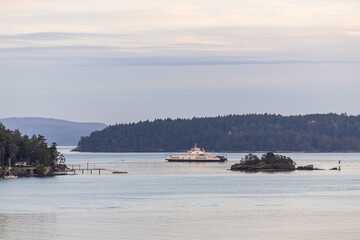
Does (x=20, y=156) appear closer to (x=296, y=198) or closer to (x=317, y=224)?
(x=296, y=198)

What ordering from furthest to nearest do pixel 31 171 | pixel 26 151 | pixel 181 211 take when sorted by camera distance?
1. pixel 26 151
2. pixel 31 171
3. pixel 181 211

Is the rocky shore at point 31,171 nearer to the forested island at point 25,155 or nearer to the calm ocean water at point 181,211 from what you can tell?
the forested island at point 25,155

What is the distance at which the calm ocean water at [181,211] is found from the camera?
76062mm

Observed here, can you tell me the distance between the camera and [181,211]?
96438mm

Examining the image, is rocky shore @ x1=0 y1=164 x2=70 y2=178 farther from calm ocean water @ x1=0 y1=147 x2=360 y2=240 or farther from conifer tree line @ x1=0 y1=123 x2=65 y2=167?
calm ocean water @ x1=0 y1=147 x2=360 y2=240

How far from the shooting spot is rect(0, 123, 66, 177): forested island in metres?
182

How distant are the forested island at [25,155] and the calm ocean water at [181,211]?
3205 centimetres

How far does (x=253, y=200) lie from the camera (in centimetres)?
11356

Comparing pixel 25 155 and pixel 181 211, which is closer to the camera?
pixel 181 211

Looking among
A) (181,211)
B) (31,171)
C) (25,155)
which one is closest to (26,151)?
(25,155)

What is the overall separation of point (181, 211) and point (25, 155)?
99988 mm

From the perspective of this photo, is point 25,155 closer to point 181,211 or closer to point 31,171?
point 31,171

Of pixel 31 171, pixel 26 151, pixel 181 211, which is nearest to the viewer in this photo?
pixel 181 211

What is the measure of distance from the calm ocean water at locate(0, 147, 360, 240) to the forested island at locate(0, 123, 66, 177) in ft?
105
